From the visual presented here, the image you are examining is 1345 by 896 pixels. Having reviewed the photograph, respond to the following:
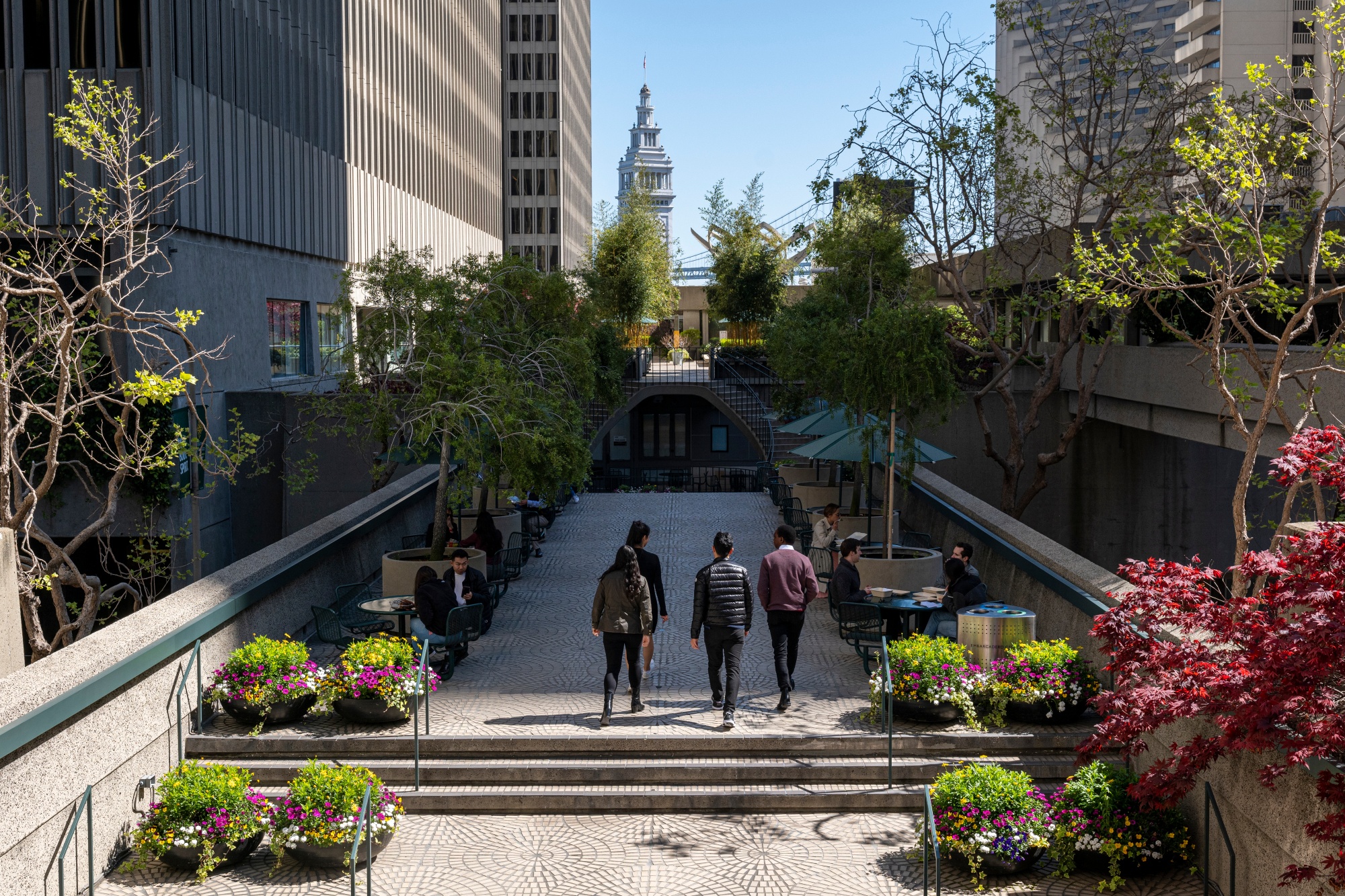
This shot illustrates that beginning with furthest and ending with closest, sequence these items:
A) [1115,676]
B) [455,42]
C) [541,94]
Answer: [541,94] → [455,42] → [1115,676]

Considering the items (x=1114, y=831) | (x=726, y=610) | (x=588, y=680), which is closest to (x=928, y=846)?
(x=1114, y=831)

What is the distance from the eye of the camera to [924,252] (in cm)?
2552

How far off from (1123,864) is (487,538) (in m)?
10.3

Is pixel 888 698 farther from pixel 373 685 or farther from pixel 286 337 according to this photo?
pixel 286 337

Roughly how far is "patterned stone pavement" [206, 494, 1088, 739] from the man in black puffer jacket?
0.49 meters

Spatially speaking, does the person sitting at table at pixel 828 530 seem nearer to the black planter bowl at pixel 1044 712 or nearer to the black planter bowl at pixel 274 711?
the black planter bowl at pixel 1044 712

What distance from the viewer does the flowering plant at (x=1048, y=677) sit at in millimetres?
10125

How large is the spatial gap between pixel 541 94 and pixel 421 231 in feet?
158

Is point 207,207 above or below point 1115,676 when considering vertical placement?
above

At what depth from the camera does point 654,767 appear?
31.9 feet

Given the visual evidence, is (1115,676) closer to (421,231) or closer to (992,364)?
(992,364)

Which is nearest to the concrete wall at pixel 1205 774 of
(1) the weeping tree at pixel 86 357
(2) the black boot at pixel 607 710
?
(2) the black boot at pixel 607 710

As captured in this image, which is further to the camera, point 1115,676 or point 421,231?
point 421,231

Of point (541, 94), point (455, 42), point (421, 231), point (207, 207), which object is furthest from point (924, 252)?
point (541, 94)
